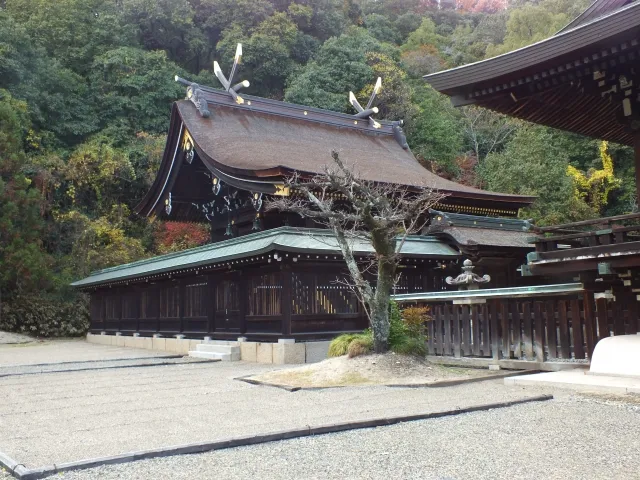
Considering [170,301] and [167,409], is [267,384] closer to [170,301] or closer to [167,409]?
[167,409]

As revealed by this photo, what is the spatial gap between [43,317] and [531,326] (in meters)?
19.8

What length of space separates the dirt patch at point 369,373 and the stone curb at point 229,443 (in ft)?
6.39

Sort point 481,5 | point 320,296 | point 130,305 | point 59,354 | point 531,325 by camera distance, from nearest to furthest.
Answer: point 531,325 → point 320,296 → point 59,354 → point 130,305 → point 481,5

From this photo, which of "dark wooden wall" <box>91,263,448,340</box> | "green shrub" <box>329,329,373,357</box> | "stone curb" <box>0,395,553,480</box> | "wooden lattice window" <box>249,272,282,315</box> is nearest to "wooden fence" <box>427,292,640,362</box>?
"green shrub" <box>329,329,373,357</box>

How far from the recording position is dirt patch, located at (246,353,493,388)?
24.6 feet

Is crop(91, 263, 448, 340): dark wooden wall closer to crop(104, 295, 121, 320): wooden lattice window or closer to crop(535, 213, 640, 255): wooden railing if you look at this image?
crop(104, 295, 121, 320): wooden lattice window

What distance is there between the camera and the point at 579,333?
7.94 m

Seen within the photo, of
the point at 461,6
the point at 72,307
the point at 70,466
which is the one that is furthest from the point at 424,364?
the point at 461,6

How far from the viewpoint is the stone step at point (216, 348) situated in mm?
12492

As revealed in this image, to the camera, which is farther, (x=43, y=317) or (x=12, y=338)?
(x=43, y=317)

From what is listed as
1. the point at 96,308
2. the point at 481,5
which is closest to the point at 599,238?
the point at 96,308

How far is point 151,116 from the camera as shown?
32344mm

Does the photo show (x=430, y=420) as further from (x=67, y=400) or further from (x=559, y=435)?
(x=67, y=400)

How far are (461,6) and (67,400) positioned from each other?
218ft
